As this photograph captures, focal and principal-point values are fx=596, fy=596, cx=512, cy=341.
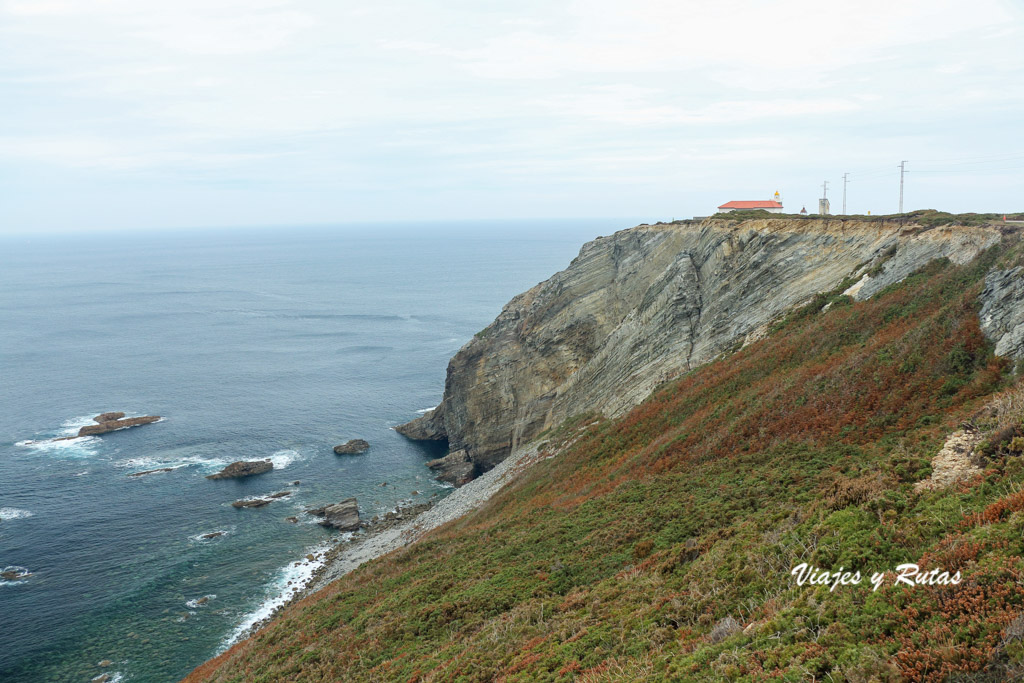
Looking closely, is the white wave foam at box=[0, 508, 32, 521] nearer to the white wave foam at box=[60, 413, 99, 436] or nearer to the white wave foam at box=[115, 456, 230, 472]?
the white wave foam at box=[115, 456, 230, 472]

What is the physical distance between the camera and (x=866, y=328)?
30.2 metres

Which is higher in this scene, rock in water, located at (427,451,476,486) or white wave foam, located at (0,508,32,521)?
white wave foam, located at (0,508,32,521)

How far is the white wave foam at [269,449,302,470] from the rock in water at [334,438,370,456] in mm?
4470

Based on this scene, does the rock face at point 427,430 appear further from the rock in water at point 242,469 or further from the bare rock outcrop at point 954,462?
the bare rock outcrop at point 954,462

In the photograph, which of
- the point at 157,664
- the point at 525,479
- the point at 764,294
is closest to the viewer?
the point at 157,664

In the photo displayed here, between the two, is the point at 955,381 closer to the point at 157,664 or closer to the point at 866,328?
the point at 866,328

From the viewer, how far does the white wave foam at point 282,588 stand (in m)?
38.4

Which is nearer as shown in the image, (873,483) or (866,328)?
(873,483)

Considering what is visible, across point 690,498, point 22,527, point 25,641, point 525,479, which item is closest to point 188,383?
point 22,527

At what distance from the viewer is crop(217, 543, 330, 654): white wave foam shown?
3844 centimetres

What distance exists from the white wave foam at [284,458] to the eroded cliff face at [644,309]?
14.5m

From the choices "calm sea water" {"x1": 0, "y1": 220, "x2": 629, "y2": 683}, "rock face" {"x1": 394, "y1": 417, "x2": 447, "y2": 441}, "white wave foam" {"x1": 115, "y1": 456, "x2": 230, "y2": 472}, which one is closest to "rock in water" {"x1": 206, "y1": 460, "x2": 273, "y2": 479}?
"calm sea water" {"x1": 0, "y1": 220, "x2": 629, "y2": 683}

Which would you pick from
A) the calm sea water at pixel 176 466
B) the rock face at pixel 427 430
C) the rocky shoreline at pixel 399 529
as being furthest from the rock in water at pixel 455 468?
the rocky shoreline at pixel 399 529

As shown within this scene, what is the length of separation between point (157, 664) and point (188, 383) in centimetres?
6930
